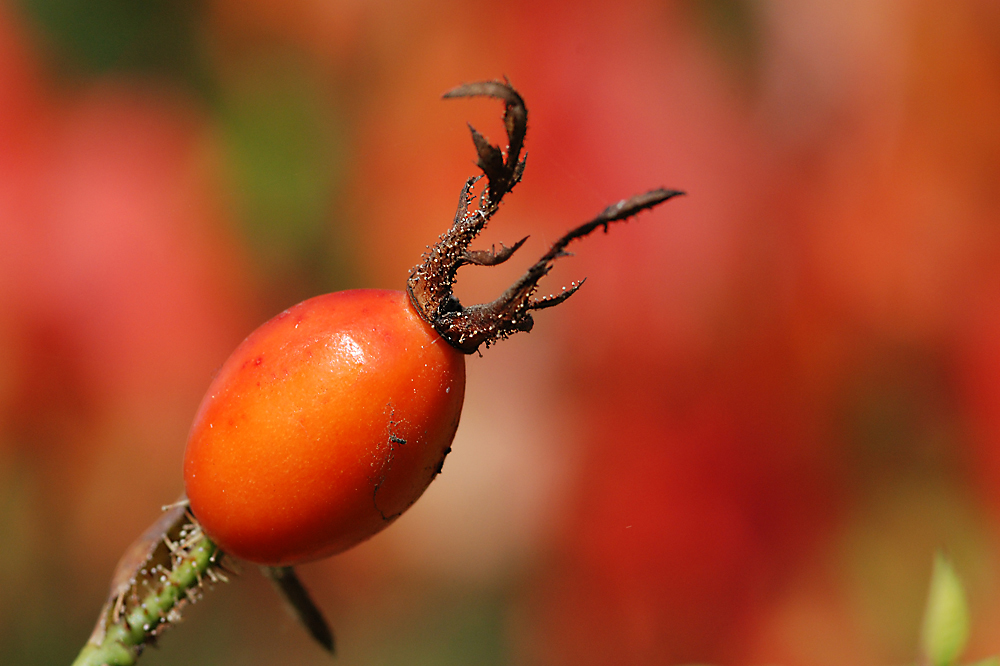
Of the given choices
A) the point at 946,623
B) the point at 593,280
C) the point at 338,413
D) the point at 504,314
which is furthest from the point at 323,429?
the point at 593,280

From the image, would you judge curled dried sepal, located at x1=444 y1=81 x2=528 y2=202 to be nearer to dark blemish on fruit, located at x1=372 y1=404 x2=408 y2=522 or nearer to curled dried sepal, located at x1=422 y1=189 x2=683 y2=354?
curled dried sepal, located at x1=422 y1=189 x2=683 y2=354

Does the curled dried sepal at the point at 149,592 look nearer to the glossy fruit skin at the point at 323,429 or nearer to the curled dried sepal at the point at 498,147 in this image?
the glossy fruit skin at the point at 323,429

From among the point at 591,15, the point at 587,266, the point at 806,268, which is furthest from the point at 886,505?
the point at 591,15

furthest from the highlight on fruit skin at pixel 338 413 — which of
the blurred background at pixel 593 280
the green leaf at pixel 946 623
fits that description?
the blurred background at pixel 593 280

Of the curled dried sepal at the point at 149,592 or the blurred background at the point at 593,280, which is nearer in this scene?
the curled dried sepal at the point at 149,592

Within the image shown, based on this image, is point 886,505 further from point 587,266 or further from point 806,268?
point 587,266

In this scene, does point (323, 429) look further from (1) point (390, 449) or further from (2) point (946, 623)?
(2) point (946, 623)

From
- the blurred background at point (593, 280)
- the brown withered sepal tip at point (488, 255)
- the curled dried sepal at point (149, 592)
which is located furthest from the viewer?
the blurred background at point (593, 280)
